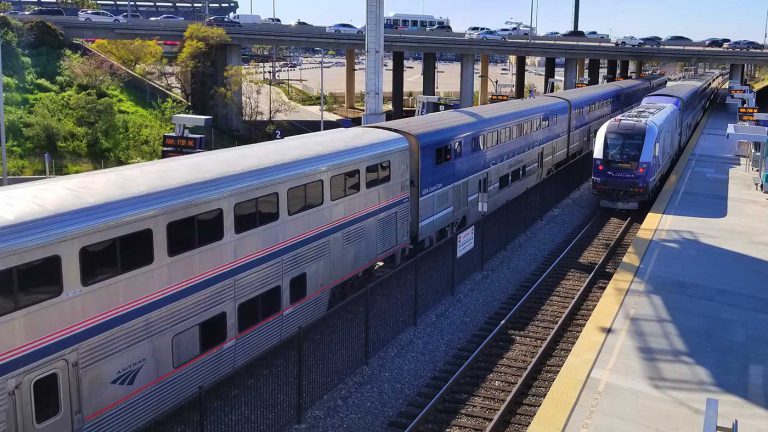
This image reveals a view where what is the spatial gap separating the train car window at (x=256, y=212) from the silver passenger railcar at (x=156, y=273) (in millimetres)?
30

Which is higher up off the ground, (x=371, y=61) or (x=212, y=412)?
(x=371, y=61)

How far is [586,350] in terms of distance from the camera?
13977mm

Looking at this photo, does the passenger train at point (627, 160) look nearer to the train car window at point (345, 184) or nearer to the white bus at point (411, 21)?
the train car window at point (345, 184)

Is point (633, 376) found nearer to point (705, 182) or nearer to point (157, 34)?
point (705, 182)

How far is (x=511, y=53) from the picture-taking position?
66062 millimetres

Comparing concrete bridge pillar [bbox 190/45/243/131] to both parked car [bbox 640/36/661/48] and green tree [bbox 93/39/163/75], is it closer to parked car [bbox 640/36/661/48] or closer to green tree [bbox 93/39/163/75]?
green tree [bbox 93/39/163/75]

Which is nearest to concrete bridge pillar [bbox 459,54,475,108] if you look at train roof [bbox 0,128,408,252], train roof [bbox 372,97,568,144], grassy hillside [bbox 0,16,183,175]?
grassy hillside [bbox 0,16,183,175]

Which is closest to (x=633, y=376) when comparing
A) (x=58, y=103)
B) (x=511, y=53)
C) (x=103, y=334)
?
(x=103, y=334)

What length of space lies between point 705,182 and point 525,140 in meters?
9.88

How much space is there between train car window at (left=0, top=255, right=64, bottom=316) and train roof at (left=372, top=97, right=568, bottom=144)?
11334mm

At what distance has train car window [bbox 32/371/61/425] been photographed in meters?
8.71

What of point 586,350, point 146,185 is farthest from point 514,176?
point 146,185

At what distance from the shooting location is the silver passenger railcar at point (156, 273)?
343 inches

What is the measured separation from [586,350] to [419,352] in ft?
10.7
